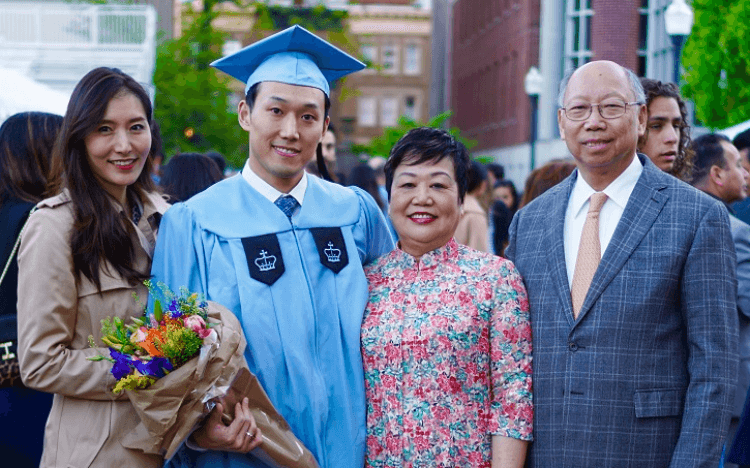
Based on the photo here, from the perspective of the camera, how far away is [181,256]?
10.6 ft

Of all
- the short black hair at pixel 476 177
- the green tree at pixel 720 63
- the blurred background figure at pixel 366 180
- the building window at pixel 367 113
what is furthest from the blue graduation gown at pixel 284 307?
the building window at pixel 367 113

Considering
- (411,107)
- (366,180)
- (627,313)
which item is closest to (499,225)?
(366,180)

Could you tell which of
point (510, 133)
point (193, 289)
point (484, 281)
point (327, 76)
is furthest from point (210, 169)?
point (510, 133)

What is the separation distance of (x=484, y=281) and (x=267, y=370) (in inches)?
32.8

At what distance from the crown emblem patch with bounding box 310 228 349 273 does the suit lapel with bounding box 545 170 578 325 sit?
29.9 inches

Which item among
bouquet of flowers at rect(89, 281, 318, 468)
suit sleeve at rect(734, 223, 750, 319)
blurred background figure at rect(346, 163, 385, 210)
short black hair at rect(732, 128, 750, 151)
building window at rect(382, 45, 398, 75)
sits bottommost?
bouquet of flowers at rect(89, 281, 318, 468)

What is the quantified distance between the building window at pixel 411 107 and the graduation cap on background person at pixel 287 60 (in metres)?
49.5

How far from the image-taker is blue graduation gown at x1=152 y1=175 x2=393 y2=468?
10.5 feet

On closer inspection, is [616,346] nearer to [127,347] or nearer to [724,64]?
[127,347]

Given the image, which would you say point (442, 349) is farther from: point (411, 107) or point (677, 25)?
point (411, 107)

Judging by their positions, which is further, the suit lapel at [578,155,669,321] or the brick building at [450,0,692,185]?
the brick building at [450,0,692,185]

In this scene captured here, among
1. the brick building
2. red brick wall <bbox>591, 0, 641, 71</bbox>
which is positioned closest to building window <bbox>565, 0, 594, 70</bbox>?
the brick building

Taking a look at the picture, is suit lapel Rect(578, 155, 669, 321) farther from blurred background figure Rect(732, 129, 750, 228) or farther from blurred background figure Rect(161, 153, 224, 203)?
blurred background figure Rect(161, 153, 224, 203)

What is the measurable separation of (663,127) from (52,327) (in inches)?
124
